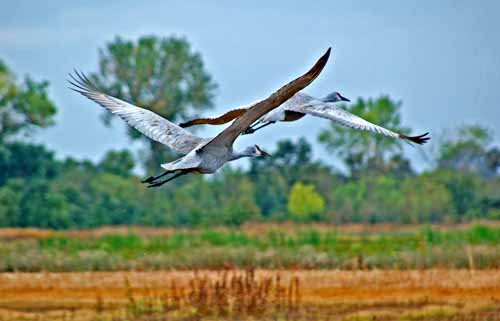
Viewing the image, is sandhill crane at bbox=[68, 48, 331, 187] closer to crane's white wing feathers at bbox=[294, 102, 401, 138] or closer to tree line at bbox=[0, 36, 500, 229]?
crane's white wing feathers at bbox=[294, 102, 401, 138]

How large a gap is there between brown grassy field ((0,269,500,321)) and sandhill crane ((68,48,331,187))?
344 centimetres

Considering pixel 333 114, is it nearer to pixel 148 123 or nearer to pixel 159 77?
pixel 148 123

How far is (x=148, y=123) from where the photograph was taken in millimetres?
14078

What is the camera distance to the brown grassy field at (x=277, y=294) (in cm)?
1703

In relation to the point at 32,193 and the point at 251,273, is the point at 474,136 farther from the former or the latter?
the point at 251,273

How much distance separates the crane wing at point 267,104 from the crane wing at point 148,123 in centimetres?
49

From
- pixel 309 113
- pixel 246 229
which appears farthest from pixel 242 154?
pixel 246 229

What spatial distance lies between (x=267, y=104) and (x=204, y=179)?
128ft

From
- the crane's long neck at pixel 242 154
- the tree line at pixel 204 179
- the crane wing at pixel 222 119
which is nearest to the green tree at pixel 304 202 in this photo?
the tree line at pixel 204 179

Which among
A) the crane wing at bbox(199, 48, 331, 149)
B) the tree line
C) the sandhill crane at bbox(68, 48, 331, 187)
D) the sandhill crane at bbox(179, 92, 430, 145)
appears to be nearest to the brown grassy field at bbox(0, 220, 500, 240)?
the tree line

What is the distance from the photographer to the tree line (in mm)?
42562

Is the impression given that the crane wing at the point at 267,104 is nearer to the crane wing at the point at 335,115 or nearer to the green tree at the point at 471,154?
the crane wing at the point at 335,115

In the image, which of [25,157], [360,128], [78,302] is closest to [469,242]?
[78,302]

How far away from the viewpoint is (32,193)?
136 ft
